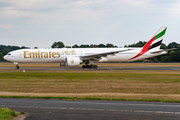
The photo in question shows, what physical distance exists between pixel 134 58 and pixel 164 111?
32.9 metres

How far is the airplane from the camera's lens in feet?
123

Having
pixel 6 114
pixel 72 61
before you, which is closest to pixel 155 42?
pixel 72 61

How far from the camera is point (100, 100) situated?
11.7 metres

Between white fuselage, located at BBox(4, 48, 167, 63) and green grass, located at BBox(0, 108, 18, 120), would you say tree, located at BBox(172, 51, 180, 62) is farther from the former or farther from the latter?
green grass, located at BBox(0, 108, 18, 120)

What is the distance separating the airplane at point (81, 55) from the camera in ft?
123

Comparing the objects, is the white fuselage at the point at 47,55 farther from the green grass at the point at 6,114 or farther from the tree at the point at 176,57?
the tree at the point at 176,57

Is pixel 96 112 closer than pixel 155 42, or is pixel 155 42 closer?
pixel 96 112

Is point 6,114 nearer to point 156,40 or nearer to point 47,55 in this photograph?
point 47,55

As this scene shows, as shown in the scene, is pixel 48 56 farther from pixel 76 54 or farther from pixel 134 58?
pixel 134 58

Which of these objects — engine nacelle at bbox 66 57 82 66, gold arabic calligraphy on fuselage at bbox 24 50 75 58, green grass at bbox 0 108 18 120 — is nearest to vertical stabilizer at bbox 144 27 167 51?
engine nacelle at bbox 66 57 82 66

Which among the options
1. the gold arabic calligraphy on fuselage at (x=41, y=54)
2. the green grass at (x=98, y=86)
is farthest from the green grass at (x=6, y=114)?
the gold arabic calligraphy on fuselage at (x=41, y=54)

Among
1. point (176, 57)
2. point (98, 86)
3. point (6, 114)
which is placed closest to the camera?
point (6, 114)

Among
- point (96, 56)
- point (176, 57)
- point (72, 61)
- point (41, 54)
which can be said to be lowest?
point (72, 61)

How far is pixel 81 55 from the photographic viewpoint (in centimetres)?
3969
